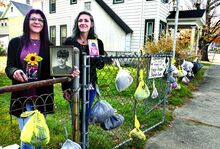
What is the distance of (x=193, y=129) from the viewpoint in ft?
15.1

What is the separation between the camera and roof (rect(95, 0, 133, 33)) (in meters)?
14.6

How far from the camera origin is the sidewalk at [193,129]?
3879 mm

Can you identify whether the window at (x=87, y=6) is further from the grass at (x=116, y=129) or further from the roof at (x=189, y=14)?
the grass at (x=116, y=129)

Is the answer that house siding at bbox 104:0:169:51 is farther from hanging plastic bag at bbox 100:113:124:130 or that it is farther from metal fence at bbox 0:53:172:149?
hanging plastic bag at bbox 100:113:124:130

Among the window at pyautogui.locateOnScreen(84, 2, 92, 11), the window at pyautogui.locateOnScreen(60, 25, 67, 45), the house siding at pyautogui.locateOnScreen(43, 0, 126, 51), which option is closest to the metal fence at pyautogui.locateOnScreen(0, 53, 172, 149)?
the house siding at pyautogui.locateOnScreen(43, 0, 126, 51)

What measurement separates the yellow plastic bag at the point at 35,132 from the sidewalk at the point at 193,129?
2.29 m

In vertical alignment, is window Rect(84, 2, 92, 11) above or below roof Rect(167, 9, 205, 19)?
above

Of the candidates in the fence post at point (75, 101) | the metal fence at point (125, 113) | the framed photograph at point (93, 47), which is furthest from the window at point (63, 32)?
the fence post at point (75, 101)

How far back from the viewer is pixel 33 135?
1.76 meters

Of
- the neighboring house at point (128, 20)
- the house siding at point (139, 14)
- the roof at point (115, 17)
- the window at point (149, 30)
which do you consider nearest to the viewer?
the house siding at point (139, 14)

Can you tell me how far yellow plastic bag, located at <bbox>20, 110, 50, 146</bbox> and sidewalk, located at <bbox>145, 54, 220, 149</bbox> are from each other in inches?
90.0

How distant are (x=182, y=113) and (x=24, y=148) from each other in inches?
162

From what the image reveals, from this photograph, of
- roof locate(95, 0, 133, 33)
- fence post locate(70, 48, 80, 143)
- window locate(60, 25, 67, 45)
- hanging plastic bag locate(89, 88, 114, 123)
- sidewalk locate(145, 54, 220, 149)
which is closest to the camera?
fence post locate(70, 48, 80, 143)

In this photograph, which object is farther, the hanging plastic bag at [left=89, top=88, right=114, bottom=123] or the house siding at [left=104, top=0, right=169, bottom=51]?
the house siding at [left=104, top=0, right=169, bottom=51]
